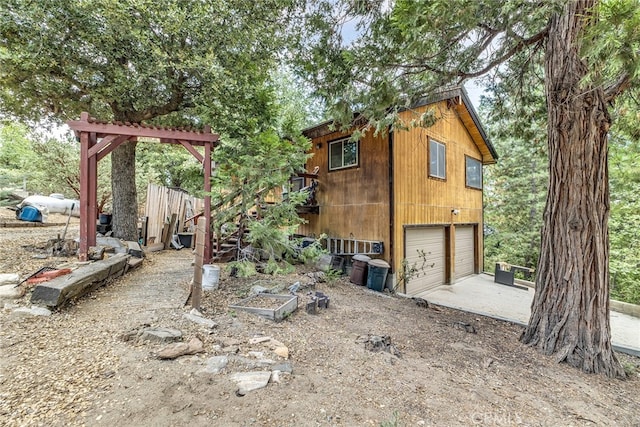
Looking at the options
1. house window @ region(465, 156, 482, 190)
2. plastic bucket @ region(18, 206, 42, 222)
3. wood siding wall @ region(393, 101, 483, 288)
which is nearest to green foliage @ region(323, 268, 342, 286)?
wood siding wall @ region(393, 101, 483, 288)

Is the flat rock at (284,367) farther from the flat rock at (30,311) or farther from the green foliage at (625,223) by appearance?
the green foliage at (625,223)

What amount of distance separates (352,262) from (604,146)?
5.46 metres

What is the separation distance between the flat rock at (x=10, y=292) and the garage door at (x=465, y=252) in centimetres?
1077

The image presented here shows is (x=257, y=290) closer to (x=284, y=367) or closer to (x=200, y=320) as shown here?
(x=200, y=320)

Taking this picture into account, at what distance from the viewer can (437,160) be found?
30.2 feet

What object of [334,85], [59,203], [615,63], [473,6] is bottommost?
[59,203]

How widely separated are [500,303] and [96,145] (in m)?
10.1

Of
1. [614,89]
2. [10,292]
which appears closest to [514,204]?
[614,89]

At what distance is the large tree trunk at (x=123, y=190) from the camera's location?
7387 millimetres

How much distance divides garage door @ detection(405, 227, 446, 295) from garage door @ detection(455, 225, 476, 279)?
1132mm

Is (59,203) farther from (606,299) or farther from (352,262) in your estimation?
(606,299)

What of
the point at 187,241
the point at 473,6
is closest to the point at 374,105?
the point at 473,6

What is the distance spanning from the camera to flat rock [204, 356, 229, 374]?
8.31ft

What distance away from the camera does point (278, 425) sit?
1972 mm
